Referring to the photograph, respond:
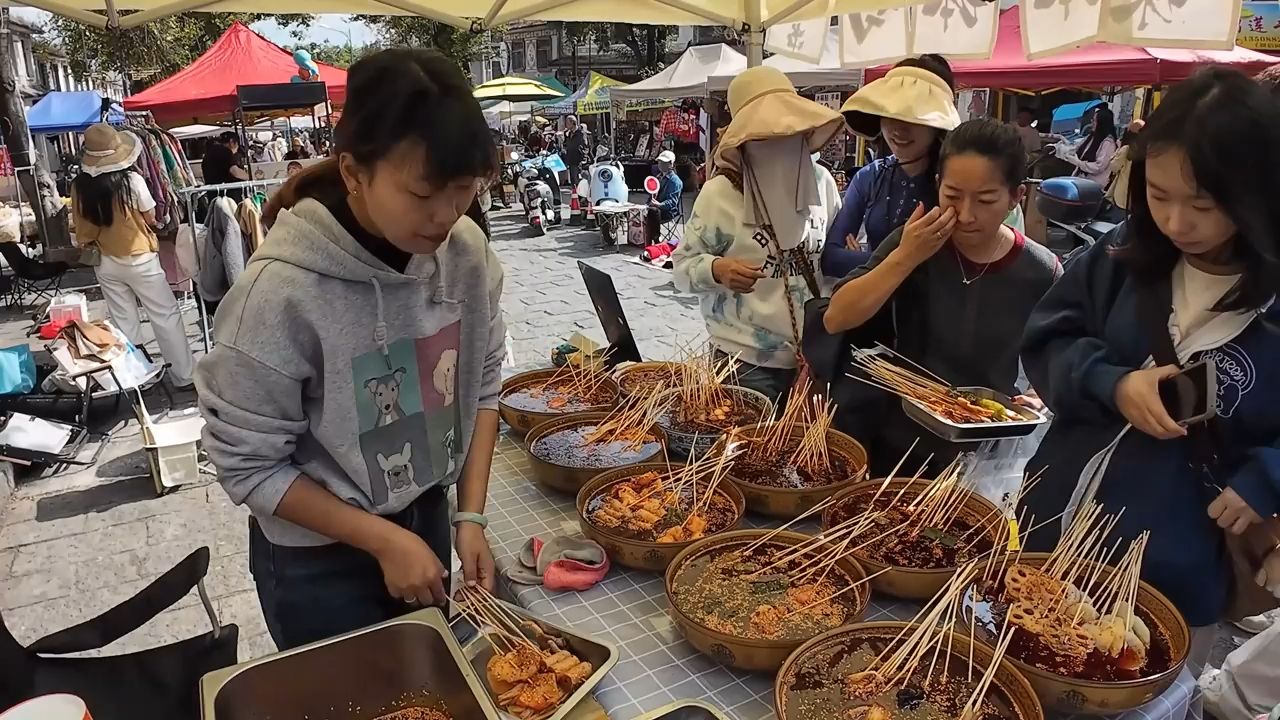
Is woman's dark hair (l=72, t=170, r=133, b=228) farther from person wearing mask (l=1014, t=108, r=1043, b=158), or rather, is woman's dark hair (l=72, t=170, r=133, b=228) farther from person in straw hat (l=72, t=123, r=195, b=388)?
person wearing mask (l=1014, t=108, r=1043, b=158)

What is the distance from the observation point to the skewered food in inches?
99.7

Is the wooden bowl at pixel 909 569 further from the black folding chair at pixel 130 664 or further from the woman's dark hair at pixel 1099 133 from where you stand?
the woman's dark hair at pixel 1099 133

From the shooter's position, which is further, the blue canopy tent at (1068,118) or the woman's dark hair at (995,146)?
the blue canopy tent at (1068,118)

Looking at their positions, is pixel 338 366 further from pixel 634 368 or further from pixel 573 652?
pixel 634 368

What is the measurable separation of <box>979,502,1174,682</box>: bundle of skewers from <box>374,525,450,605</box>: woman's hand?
988mm

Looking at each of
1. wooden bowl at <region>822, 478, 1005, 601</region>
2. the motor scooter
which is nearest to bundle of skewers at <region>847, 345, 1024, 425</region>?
wooden bowl at <region>822, 478, 1005, 601</region>

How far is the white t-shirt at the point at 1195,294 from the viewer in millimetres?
1385

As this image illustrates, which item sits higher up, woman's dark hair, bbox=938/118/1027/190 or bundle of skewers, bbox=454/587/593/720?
woman's dark hair, bbox=938/118/1027/190

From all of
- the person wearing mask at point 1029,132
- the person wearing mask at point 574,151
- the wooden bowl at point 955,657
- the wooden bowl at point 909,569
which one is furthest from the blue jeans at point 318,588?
the person wearing mask at point 574,151

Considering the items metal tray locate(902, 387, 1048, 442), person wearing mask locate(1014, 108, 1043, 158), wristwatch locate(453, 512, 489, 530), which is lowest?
wristwatch locate(453, 512, 489, 530)

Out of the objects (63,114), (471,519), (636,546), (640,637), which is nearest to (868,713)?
(640,637)

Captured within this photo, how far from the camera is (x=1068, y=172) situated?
38.0 feet

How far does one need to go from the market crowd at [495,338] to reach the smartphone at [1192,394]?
2 cm

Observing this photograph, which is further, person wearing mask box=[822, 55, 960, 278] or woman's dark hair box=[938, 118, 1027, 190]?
person wearing mask box=[822, 55, 960, 278]
